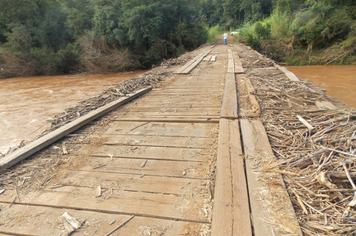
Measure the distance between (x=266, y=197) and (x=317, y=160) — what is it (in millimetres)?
599

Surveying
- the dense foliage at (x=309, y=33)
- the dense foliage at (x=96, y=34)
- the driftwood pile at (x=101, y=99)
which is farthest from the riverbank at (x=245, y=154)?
the dense foliage at (x=309, y=33)

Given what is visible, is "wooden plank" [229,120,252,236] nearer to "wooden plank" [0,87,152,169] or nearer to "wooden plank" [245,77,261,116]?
"wooden plank" [245,77,261,116]

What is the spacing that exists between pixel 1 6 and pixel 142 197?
25.5 meters

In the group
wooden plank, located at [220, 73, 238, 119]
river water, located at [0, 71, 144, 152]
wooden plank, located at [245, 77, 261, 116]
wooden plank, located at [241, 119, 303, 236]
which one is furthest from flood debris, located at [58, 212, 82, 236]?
river water, located at [0, 71, 144, 152]

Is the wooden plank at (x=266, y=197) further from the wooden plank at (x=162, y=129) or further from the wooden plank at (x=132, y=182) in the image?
the wooden plank at (x=162, y=129)

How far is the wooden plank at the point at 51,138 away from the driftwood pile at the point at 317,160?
2.19 meters

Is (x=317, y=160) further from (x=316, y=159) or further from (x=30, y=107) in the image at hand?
(x=30, y=107)

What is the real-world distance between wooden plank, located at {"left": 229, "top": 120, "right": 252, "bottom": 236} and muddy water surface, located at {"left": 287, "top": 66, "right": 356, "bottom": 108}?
7.41 metres

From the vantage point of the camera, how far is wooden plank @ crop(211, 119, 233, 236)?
1188 mm

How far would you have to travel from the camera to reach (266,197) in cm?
138

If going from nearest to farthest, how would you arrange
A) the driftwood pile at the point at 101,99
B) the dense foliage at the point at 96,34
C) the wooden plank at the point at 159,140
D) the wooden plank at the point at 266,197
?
the wooden plank at the point at 266,197 < the wooden plank at the point at 159,140 < the driftwood pile at the point at 101,99 < the dense foliage at the point at 96,34

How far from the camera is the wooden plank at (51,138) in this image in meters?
1.91

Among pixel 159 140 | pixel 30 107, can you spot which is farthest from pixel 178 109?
pixel 30 107

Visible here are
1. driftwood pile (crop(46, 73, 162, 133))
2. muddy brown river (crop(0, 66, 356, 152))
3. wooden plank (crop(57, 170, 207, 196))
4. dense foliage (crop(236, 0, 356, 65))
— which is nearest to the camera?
wooden plank (crop(57, 170, 207, 196))
